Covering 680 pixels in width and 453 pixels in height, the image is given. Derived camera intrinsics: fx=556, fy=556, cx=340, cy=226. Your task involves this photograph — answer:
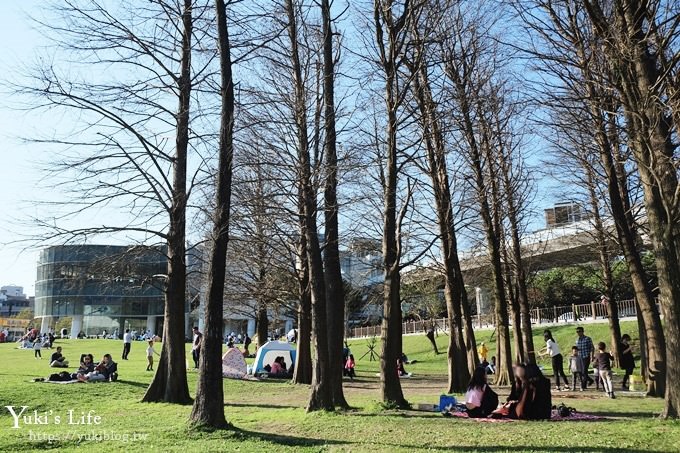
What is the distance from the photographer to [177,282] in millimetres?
15164

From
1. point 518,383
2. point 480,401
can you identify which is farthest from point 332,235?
point 518,383

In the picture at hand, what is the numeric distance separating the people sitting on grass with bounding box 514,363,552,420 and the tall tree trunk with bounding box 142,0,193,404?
27.8 ft

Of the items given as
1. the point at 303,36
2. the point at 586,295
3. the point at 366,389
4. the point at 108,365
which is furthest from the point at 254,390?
the point at 586,295

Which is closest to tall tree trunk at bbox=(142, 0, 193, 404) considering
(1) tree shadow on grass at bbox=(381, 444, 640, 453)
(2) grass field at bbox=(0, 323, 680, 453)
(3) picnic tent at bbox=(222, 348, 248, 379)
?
(2) grass field at bbox=(0, 323, 680, 453)

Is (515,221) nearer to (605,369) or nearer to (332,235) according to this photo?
(605,369)

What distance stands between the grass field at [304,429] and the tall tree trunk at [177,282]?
2.43ft

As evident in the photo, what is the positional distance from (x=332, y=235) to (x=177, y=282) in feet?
15.9

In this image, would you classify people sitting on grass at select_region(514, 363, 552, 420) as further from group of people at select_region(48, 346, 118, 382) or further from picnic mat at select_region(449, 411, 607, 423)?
group of people at select_region(48, 346, 118, 382)

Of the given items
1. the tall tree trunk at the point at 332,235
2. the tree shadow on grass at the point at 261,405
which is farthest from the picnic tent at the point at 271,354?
the tall tree trunk at the point at 332,235

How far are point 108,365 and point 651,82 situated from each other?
60.9 ft

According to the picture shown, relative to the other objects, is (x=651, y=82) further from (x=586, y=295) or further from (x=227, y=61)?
(x=586, y=295)

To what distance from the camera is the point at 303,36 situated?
15281 mm

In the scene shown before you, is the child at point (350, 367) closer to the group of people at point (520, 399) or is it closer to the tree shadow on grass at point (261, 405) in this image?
the tree shadow on grass at point (261, 405)

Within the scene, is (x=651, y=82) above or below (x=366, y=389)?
above
